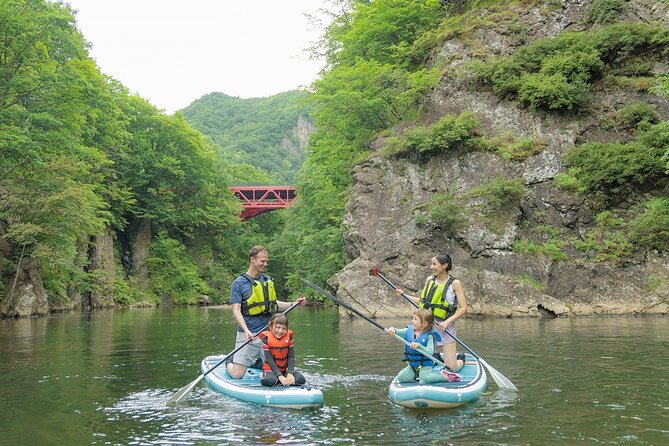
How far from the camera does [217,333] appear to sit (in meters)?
18.6

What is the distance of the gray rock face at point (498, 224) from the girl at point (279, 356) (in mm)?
15662

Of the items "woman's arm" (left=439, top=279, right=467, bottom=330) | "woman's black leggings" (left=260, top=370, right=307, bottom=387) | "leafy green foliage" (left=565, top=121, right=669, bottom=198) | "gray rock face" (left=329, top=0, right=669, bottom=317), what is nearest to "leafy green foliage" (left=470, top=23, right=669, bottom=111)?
"gray rock face" (left=329, top=0, right=669, bottom=317)

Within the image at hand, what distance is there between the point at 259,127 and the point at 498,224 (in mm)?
106681

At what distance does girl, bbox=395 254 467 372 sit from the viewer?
878cm

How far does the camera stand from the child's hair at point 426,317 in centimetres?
826

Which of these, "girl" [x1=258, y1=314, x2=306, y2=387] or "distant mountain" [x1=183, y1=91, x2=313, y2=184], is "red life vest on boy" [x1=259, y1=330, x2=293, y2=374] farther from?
"distant mountain" [x1=183, y1=91, x2=313, y2=184]

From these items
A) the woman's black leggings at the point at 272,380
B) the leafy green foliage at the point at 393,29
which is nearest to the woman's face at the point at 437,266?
the woman's black leggings at the point at 272,380

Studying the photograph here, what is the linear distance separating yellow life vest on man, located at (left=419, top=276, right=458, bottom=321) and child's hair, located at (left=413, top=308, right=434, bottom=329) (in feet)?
2.12

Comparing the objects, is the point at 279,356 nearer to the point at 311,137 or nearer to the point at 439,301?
the point at 439,301

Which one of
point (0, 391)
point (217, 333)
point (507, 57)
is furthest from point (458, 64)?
point (0, 391)

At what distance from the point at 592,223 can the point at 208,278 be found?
112 feet

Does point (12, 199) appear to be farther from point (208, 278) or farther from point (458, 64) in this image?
point (208, 278)

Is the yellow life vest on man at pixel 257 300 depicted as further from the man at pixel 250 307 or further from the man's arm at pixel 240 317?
the man's arm at pixel 240 317

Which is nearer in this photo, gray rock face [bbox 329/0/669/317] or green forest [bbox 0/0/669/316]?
gray rock face [bbox 329/0/669/317]
